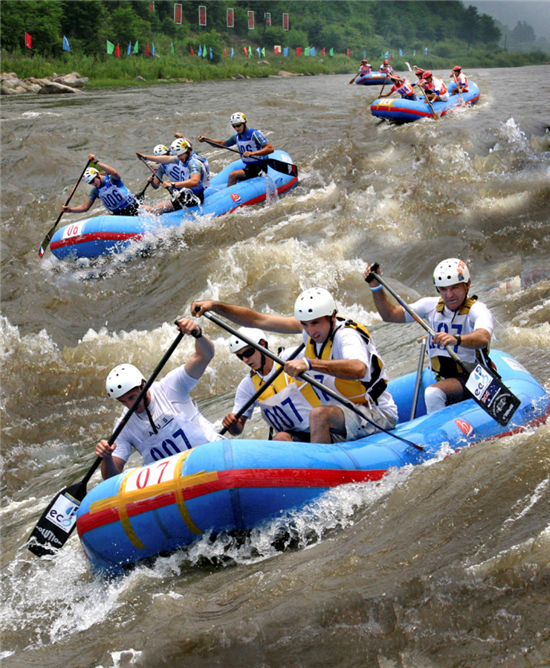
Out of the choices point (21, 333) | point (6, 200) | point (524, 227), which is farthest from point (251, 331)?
point (6, 200)

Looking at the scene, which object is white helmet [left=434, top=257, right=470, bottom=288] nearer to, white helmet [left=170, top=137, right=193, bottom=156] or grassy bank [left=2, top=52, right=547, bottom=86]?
white helmet [left=170, top=137, right=193, bottom=156]

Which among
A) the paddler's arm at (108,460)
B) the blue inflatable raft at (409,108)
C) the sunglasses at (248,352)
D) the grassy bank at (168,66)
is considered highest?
the grassy bank at (168,66)

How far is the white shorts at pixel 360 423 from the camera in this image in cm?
510

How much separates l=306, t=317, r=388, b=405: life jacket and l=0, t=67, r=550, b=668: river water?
621 millimetres

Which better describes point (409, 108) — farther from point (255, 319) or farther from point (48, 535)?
point (48, 535)

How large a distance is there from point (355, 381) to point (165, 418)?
52.6 inches

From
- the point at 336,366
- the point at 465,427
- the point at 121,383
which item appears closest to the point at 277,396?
the point at 336,366

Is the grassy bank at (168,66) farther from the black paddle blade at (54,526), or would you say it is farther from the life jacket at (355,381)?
the life jacket at (355,381)

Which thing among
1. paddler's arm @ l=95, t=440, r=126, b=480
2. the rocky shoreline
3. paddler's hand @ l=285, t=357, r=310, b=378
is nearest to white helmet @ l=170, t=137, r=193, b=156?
A: paddler's arm @ l=95, t=440, r=126, b=480

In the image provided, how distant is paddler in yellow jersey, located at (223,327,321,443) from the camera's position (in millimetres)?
5234

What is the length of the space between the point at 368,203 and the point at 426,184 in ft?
3.93

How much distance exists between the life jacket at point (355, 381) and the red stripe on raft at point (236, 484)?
63cm

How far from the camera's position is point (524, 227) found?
11922mm

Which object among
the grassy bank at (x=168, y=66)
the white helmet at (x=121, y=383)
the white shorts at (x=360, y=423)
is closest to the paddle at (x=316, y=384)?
the white shorts at (x=360, y=423)
